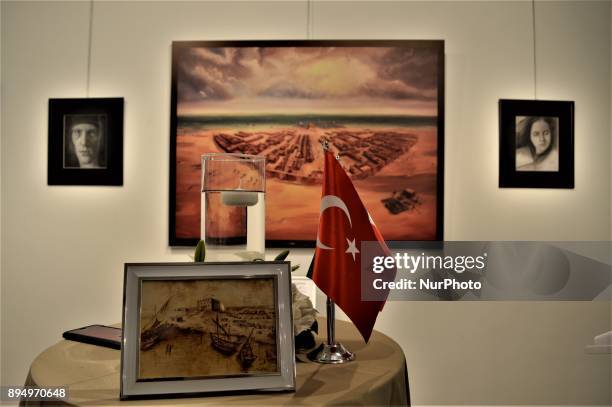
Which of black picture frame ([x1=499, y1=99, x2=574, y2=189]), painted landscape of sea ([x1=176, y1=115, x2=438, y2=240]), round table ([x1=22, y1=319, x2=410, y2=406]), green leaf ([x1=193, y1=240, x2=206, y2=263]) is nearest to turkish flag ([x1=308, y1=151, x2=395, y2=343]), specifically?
round table ([x1=22, y1=319, x2=410, y2=406])

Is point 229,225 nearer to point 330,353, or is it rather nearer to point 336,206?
point 336,206

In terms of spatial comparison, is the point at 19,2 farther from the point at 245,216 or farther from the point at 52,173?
the point at 245,216

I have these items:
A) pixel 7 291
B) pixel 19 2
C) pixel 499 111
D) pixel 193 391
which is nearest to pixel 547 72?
pixel 499 111

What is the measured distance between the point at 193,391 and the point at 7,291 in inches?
93.3

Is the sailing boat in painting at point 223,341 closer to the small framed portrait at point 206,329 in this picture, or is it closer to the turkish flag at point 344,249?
the small framed portrait at point 206,329

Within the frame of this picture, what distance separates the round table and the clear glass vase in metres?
0.35

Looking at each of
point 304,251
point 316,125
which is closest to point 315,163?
point 316,125

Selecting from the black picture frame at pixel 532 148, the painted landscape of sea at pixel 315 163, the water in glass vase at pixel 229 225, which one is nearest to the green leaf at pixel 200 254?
the water in glass vase at pixel 229 225

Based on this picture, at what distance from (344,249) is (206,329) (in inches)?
15.6

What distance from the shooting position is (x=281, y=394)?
0.82m

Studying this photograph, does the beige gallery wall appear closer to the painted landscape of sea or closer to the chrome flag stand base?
the painted landscape of sea

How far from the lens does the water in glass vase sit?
1204 millimetres

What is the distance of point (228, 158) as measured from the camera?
122 centimetres

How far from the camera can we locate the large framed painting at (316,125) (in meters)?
2.49
